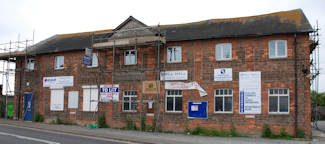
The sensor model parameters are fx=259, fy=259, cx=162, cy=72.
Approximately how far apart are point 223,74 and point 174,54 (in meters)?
3.36

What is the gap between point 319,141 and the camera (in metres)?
12.8

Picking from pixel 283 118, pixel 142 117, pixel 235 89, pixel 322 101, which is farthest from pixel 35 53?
pixel 322 101

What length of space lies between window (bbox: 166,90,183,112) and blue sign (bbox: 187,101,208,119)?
698 mm

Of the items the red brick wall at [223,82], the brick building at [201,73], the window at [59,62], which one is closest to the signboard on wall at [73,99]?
the brick building at [201,73]

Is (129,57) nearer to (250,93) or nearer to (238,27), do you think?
(238,27)

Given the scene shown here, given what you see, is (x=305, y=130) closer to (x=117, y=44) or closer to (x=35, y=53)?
(x=117, y=44)

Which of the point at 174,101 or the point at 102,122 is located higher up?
the point at 174,101

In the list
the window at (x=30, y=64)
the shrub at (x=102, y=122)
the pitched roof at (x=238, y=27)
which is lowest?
the shrub at (x=102, y=122)

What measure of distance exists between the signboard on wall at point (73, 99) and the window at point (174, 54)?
759 centimetres

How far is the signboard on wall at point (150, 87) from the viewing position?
1628 cm

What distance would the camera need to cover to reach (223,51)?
15.5 metres

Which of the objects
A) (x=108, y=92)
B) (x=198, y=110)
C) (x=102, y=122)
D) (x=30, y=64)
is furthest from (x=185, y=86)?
(x=30, y=64)

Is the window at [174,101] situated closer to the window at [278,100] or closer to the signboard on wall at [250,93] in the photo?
the signboard on wall at [250,93]

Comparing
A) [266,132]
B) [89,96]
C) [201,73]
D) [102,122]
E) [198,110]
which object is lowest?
[102,122]
